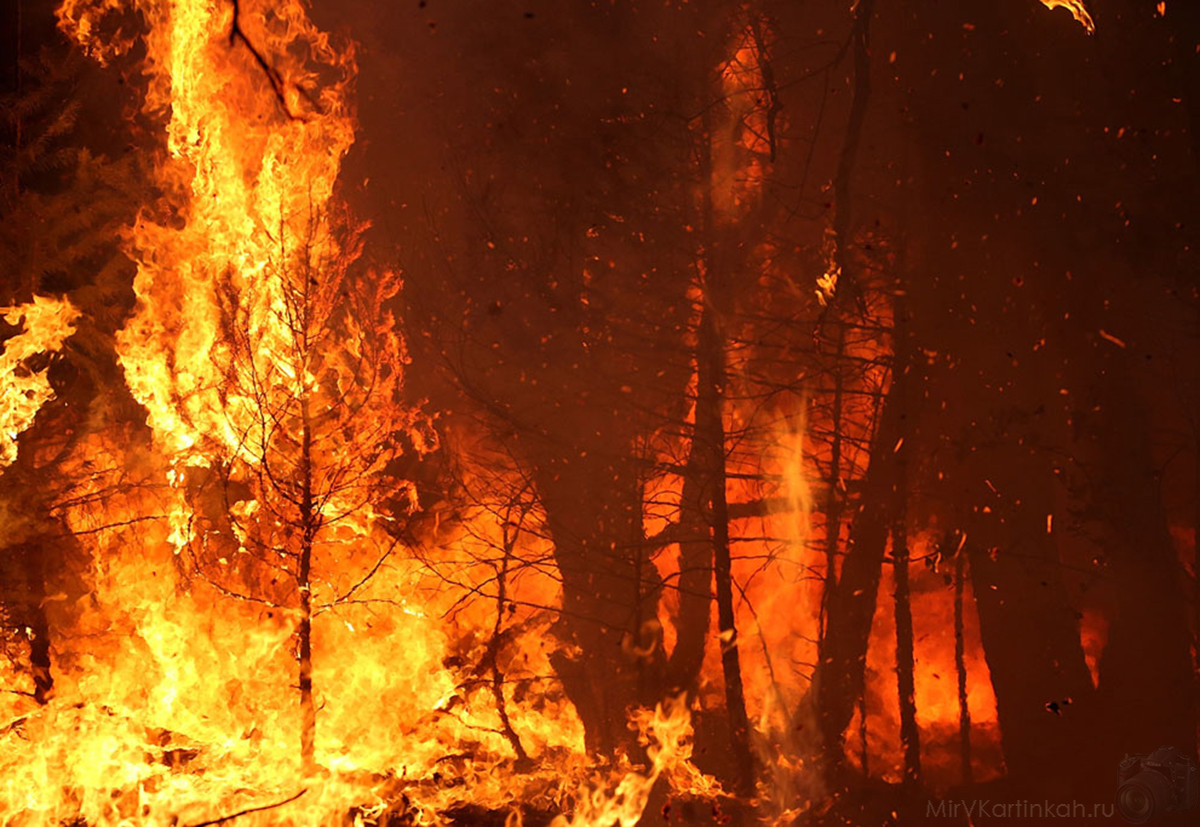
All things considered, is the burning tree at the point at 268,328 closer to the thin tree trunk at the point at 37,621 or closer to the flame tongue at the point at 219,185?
the flame tongue at the point at 219,185

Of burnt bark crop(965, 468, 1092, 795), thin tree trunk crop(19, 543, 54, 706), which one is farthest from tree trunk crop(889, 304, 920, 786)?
thin tree trunk crop(19, 543, 54, 706)

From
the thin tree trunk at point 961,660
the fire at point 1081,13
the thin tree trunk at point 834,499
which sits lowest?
the thin tree trunk at point 961,660

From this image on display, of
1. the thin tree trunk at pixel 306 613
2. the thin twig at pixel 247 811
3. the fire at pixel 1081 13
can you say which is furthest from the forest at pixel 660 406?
the thin twig at pixel 247 811

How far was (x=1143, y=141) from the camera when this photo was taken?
18.0ft

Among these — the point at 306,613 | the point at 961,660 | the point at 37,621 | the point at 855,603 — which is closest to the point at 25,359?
the point at 37,621

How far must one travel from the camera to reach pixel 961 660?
5.85 meters

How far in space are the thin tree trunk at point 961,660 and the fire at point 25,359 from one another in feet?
17.4

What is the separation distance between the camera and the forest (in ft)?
17.5

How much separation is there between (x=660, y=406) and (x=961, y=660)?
7.79ft

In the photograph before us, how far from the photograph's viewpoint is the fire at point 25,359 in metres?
5.55

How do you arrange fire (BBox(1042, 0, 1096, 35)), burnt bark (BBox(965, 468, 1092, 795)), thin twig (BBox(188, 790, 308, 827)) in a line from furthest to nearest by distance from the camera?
fire (BBox(1042, 0, 1096, 35)) → burnt bark (BBox(965, 468, 1092, 795)) → thin twig (BBox(188, 790, 308, 827))

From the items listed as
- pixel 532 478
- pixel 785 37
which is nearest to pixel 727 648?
pixel 532 478
